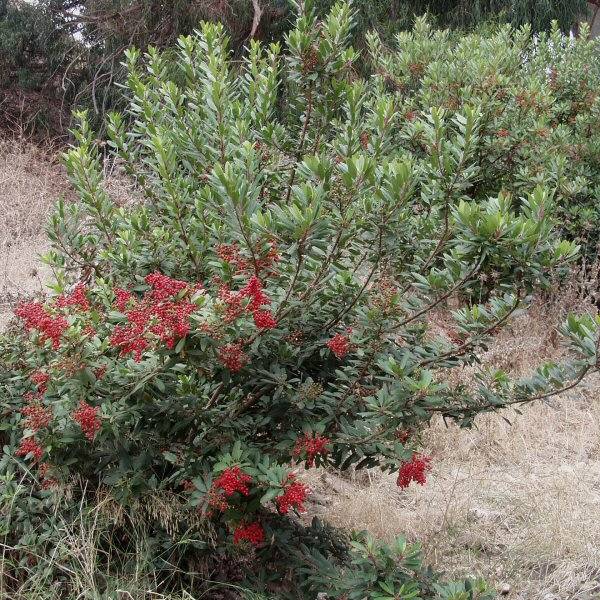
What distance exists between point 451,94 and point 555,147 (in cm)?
90

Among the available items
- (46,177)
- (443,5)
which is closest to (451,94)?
(443,5)

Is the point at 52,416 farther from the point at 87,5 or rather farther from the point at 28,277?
the point at 87,5

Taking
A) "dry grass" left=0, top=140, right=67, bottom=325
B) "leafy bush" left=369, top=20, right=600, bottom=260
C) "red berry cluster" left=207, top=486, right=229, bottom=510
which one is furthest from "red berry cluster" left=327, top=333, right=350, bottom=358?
"dry grass" left=0, top=140, right=67, bottom=325

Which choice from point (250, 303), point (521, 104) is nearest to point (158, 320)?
point (250, 303)

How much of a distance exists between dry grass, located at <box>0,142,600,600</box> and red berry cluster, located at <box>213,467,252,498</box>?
1.27 metres

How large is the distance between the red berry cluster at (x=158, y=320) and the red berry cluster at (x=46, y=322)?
0.17 m

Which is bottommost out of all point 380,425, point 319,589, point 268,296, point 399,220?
point 319,589

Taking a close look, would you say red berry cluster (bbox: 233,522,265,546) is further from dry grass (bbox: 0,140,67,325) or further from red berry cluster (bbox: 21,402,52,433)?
dry grass (bbox: 0,140,67,325)

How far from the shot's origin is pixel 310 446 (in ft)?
8.66

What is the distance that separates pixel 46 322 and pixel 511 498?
2.94 m

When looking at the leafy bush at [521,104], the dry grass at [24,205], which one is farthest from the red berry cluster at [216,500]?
the dry grass at [24,205]

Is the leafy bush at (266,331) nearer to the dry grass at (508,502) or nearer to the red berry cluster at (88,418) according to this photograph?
the red berry cluster at (88,418)

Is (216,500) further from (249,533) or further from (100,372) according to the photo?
(100,372)

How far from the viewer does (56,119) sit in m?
12.8
